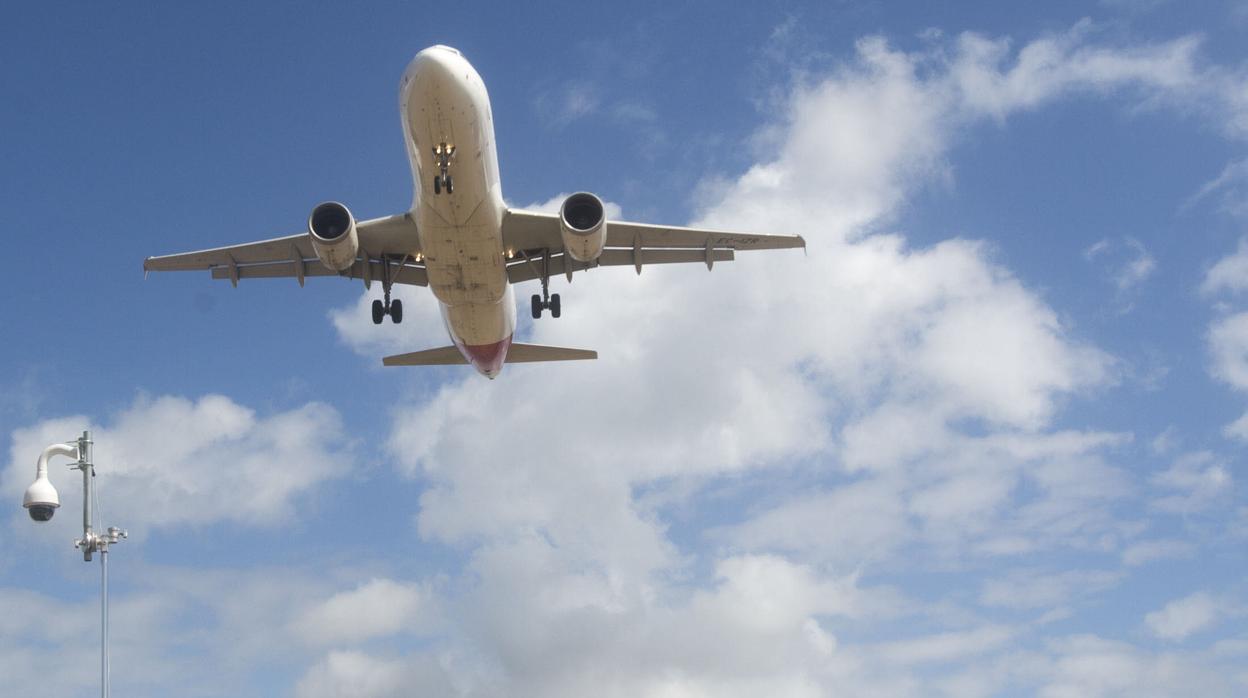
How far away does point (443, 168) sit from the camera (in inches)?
958

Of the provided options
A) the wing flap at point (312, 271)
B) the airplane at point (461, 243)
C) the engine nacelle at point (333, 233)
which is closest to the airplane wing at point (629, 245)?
the airplane at point (461, 243)

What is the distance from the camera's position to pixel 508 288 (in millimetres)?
29891

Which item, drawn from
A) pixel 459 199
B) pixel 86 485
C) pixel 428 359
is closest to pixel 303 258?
pixel 428 359

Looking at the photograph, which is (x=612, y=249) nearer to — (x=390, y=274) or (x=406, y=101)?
(x=390, y=274)

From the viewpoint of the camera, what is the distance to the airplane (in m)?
23.6

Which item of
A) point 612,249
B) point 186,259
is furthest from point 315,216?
point 612,249

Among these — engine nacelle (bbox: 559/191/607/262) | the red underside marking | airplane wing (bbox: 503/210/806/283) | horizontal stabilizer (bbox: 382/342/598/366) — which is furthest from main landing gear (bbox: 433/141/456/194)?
horizontal stabilizer (bbox: 382/342/598/366)

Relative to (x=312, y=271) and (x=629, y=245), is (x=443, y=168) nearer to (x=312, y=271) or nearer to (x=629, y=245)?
(x=629, y=245)

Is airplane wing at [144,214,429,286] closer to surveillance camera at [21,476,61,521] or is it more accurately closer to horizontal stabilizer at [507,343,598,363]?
horizontal stabilizer at [507,343,598,363]

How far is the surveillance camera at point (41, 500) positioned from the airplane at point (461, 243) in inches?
414

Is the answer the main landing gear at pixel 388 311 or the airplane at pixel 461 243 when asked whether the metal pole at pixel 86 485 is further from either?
the main landing gear at pixel 388 311

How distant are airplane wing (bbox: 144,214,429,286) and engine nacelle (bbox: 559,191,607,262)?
4.51 metres

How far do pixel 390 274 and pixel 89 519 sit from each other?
16473mm

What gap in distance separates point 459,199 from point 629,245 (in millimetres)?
7455
